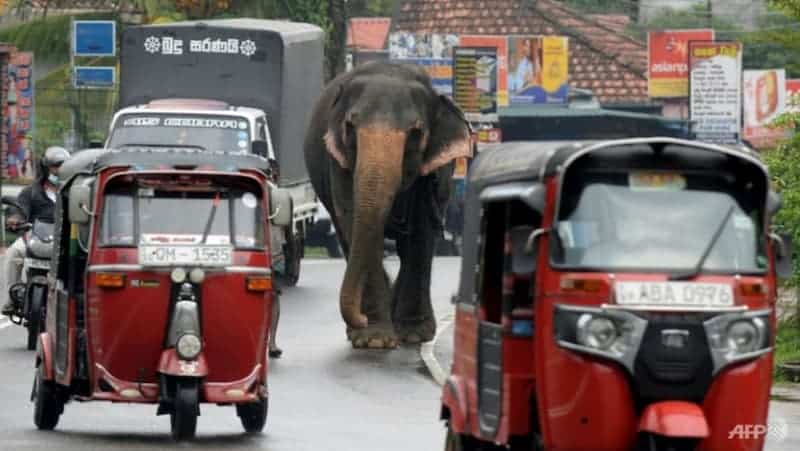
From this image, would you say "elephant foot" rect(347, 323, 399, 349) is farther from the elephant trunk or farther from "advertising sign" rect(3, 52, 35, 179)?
"advertising sign" rect(3, 52, 35, 179)

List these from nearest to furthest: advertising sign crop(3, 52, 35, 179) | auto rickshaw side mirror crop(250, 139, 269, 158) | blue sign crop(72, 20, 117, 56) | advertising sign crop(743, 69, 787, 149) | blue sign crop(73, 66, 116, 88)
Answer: auto rickshaw side mirror crop(250, 139, 269, 158) < blue sign crop(72, 20, 117, 56) < advertising sign crop(3, 52, 35, 179) < blue sign crop(73, 66, 116, 88) < advertising sign crop(743, 69, 787, 149)

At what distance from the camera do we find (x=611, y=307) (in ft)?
39.0

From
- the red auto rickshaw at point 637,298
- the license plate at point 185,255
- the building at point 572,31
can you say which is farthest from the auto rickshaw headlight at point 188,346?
the building at point 572,31

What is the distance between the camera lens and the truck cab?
29.2 metres

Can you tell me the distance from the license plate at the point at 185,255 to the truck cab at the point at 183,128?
12.5 meters

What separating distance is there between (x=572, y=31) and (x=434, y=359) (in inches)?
2015

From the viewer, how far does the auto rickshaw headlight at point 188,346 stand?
631 inches

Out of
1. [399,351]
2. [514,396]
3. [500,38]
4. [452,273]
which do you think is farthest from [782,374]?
[500,38]

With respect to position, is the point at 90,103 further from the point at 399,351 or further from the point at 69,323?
the point at 69,323

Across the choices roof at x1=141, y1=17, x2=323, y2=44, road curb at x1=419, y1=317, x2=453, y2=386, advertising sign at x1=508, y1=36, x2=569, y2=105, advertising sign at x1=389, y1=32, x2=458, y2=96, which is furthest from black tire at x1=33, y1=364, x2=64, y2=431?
advertising sign at x1=508, y1=36, x2=569, y2=105

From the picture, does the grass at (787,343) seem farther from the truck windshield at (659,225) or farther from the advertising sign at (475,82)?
the advertising sign at (475,82)

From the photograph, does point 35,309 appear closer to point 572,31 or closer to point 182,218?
point 182,218

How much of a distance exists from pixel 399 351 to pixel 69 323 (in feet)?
23.9

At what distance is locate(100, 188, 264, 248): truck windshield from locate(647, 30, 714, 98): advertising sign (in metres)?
53.5
